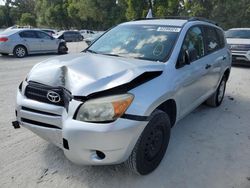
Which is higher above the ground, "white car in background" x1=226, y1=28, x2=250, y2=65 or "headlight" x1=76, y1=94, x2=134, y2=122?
"headlight" x1=76, y1=94, x2=134, y2=122

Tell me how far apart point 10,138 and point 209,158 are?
114 inches

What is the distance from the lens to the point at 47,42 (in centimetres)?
1426

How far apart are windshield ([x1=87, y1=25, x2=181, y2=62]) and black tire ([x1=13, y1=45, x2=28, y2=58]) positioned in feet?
32.9

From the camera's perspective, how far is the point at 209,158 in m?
3.44

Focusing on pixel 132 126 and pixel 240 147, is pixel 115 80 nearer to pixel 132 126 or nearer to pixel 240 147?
pixel 132 126

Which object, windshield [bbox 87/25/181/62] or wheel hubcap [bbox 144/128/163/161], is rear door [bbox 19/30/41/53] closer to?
windshield [bbox 87/25/181/62]

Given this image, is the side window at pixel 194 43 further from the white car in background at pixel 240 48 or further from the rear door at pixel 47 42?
the rear door at pixel 47 42

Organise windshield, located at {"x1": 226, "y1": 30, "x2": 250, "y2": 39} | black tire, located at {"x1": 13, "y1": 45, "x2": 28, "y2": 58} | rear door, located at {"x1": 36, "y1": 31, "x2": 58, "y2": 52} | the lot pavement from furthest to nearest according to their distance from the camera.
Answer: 1. rear door, located at {"x1": 36, "y1": 31, "x2": 58, "y2": 52}
2. black tire, located at {"x1": 13, "y1": 45, "x2": 28, "y2": 58}
3. windshield, located at {"x1": 226, "y1": 30, "x2": 250, "y2": 39}
4. the lot pavement

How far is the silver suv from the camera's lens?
2457mm

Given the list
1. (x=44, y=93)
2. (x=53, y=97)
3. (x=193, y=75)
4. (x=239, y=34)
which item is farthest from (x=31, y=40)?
(x=53, y=97)

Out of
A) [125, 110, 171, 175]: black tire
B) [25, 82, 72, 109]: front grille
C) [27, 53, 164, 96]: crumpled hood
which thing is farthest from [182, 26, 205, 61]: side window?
[25, 82, 72, 109]: front grille

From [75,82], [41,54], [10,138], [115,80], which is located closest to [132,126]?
[115,80]

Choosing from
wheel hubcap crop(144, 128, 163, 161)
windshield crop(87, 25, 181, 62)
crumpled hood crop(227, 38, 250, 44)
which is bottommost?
wheel hubcap crop(144, 128, 163, 161)

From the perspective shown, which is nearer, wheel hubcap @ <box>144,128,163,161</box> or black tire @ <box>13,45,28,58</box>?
wheel hubcap @ <box>144,128,163,161</box>
